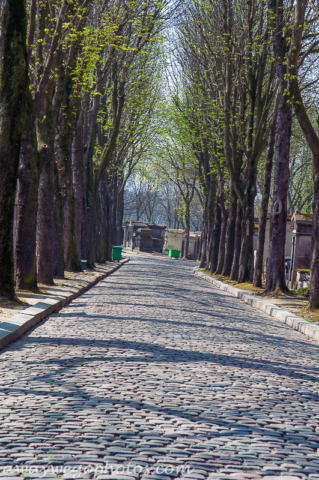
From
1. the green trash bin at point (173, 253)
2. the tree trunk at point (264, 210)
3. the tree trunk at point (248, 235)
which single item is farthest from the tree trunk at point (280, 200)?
the green trash bin at point (173, 253)

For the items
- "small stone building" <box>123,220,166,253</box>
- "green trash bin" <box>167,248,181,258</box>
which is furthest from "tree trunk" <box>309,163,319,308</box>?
"small stone building" <box>123,220,166,253</box>

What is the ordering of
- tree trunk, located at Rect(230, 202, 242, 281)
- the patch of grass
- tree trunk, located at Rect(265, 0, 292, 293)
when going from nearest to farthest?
tree trunk, located at Rect(265, 0, 292, 293) → the patch of grass → tree trunk, located at Rect(230, 202, 242, 281)

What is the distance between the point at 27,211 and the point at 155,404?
8.91m

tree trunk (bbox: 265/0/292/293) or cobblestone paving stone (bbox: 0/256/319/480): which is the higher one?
tree trunk (bbox: 265/0/292/293)

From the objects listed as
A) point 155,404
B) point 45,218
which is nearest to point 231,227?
point 45,218

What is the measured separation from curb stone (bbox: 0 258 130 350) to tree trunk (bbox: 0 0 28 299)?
87cm

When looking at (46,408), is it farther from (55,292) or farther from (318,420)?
(55,292)

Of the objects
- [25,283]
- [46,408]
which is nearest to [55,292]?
[25,283]

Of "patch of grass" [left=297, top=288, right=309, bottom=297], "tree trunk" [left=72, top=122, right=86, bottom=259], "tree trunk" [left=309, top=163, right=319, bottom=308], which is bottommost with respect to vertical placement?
"patch of grass" [left=297, top=288, right=309, bottom=297]

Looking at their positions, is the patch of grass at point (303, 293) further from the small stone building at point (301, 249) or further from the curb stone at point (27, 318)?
the curb stone at point (27, 318)

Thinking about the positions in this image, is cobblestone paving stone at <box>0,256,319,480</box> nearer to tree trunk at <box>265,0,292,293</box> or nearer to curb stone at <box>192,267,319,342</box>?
curb stone at <box>192,267,319,342</box>

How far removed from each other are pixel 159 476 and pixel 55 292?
10817 millimetres

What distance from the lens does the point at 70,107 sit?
18.2 metres

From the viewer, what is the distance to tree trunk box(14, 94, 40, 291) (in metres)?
13.1
